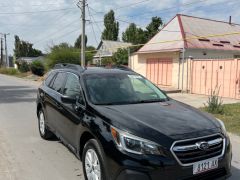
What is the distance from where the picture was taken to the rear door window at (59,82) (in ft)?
19.5

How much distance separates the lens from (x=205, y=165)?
3.61 metres

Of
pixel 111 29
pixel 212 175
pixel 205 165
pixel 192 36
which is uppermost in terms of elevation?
pixel 111 29

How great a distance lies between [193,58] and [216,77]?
8.97ft

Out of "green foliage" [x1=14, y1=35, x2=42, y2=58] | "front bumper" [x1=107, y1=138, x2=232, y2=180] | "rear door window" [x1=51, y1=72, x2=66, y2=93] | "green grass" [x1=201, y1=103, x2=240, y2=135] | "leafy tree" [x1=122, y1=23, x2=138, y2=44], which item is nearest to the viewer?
"front bumper" [x1=107, y1=138, x2=232, y2=180]

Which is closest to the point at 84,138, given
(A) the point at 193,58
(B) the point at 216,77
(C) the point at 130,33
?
(B) the point at 216,77

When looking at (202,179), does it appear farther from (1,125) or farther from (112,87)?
(1,125)

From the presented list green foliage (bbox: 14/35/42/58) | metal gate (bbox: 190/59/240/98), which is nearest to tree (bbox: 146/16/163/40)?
metal gate (bbox: 190/59/240/98)

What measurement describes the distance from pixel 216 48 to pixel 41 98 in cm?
1613

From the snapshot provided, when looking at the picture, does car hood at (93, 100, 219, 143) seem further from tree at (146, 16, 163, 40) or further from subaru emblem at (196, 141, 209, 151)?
tree at (146, 16, 163, 40)

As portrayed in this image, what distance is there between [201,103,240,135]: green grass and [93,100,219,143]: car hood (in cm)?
387

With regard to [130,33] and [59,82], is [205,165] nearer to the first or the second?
[59,82]

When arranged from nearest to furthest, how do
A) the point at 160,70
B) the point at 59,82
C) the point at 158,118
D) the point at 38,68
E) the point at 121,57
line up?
the point at 158,118 → the point at 59,82 → the point at 160,70 → the point at 121,57 → the point at 38,68

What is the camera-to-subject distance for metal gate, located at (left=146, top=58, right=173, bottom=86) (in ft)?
67.8

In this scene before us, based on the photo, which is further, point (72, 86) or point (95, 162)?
point (72, 86)
